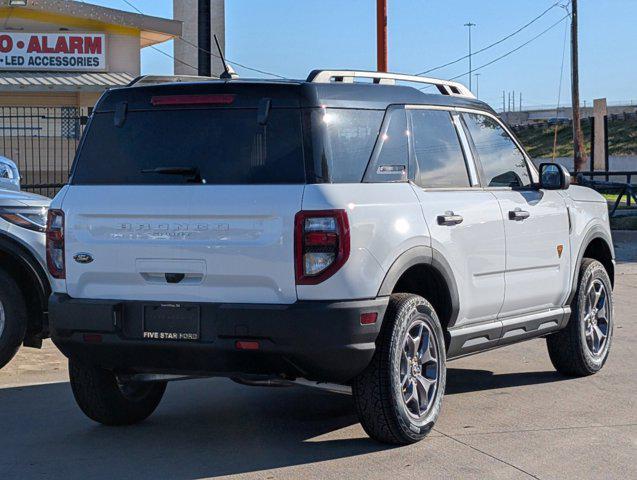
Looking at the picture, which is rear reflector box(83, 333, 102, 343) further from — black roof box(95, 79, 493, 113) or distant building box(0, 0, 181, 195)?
distant building box(0, 0, 181, 195)

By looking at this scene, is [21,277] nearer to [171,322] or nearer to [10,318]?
[10,318]

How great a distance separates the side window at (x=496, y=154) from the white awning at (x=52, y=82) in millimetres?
18268

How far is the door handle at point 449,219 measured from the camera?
646 cm

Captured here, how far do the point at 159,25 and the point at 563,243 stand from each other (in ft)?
67.5

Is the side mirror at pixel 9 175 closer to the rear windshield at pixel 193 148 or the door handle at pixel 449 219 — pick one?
the rear windshield at pixel 193 148

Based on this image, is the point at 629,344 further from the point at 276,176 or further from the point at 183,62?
the point at 183,62

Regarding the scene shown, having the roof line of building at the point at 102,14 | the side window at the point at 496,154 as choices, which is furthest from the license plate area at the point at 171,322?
the roof line of building at the point at 102,14

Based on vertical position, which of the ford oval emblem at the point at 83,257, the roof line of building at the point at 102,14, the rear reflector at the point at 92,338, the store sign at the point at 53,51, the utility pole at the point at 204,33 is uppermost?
the roof line of building at the point at 102,14

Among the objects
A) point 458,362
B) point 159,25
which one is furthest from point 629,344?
point 159,25

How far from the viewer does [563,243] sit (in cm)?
788

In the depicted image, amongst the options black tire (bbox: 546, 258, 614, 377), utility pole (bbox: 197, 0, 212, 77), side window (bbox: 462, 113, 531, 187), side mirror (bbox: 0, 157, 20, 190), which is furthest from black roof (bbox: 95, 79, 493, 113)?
utility pole (bbox: 197, 0, 212, 77)

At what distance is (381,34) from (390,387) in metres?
11.5

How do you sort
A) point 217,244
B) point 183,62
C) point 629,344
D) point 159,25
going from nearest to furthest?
point 217,244 → point 629,344 → point 159,25 → point 183,62

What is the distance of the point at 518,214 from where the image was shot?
7309mm
